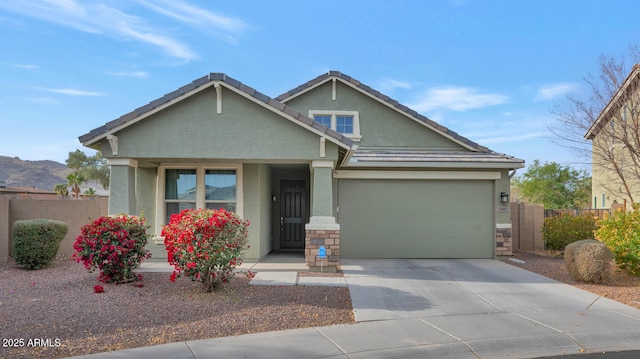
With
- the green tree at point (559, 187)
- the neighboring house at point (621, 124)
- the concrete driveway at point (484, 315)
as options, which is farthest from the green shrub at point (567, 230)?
the green tree at point (559, 187)

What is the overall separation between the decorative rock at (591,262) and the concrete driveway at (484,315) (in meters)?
0.51

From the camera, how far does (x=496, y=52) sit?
49.5ft

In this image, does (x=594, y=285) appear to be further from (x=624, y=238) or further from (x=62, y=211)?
(x=62, y=211)

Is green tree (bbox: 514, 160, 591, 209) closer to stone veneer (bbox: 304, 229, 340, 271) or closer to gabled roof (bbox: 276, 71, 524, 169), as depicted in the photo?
gabled roof (bbox: 276, 71, 524, 169)

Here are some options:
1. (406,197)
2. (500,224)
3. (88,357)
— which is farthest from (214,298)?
(500,224)

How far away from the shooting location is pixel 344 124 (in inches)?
585

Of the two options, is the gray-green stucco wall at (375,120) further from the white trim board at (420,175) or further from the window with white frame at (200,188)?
the window with white frame at (200,188)

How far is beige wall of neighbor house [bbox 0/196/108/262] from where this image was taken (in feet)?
37.6

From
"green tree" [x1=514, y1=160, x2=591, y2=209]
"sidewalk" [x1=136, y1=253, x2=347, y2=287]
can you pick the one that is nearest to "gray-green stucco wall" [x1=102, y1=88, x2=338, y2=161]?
"sidewalk" [x1=136, y1=253, x2=347, y2=287]

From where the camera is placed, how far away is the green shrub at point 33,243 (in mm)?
10078

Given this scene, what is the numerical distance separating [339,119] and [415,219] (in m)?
4.51

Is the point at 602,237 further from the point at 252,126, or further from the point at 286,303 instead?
the point at 252,126

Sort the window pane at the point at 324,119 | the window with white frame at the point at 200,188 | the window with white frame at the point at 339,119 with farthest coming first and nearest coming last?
the window pane at the point at 324,119 < the window with white frame at the point at 339,119 < the window with white frame at the point at 200,188

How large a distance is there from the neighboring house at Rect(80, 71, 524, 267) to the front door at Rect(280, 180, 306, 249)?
A: 0.03 m
